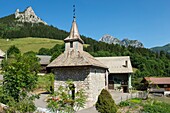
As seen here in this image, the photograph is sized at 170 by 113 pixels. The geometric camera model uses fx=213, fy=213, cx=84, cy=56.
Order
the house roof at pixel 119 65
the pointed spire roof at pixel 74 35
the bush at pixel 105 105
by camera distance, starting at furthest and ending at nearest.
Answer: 1. the house roof at pixel 119 65
2. the pointed spire roof at pixel 74 35
3. the bush at pixel 105 105

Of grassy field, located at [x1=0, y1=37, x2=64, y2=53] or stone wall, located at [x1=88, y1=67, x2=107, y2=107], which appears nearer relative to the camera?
stone wall, located at [x1=88, y1=67, x2=107, y2=107]

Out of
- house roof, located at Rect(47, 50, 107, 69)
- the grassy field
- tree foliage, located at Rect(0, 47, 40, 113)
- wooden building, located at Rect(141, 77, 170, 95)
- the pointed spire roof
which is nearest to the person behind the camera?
tree foliage, located at Rect(0, 47, 40, 113)

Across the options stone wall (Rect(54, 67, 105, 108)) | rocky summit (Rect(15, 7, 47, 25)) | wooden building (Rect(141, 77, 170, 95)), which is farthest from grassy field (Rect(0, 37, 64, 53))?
stone wall (Rect(54, 67, 105, 108))

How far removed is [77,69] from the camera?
22781 millimetres

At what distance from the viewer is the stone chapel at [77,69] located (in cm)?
2230

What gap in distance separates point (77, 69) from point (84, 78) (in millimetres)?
1238

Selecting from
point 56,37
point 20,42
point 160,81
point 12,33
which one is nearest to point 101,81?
point 160,81

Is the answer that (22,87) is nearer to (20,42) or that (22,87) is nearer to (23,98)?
(23,98)

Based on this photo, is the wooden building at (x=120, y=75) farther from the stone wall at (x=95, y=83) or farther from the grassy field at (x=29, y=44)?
the grassy field at (x=29, y=44)

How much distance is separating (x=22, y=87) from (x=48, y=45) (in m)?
90.7

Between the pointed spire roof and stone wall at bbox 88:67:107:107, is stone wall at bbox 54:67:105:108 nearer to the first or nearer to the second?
stone wall at bbox 88:67:107:107

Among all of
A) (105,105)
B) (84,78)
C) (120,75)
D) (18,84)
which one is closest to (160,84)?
(120,75)

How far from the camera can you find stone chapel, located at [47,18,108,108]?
878 inches

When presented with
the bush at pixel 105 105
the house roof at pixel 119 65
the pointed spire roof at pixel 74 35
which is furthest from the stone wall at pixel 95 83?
the house roof at pixel 119 65
